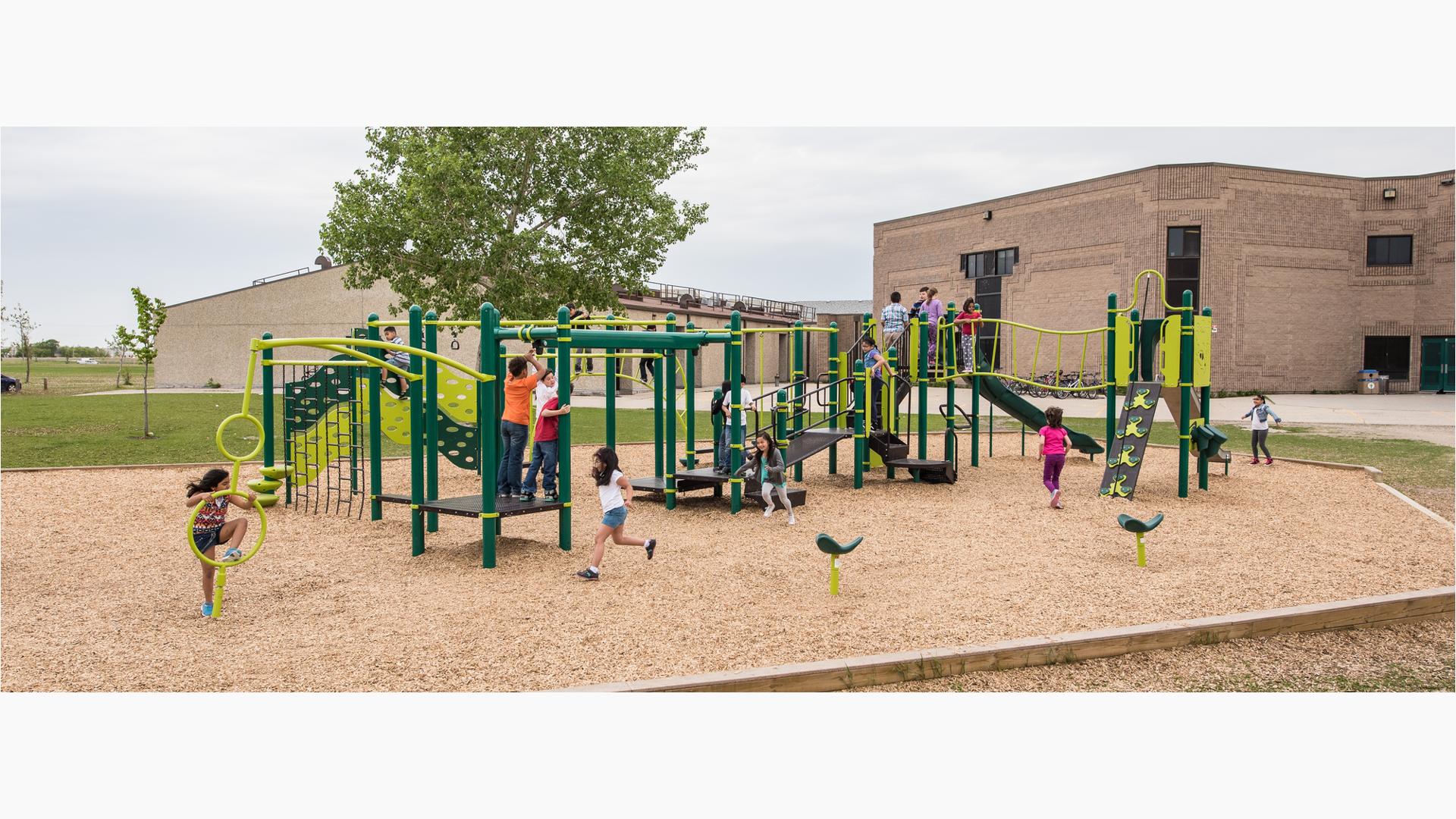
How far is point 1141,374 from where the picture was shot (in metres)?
13.5

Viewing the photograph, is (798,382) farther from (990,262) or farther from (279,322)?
(279,322)

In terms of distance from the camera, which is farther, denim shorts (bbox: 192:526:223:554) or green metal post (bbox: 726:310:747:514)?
green metal post (bbox: 726:310:747:514)

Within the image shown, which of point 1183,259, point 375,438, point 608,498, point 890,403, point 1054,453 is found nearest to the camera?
point 608,498

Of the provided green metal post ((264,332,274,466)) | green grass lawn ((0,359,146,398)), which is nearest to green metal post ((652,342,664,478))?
green metal post ((264,332,274,466))

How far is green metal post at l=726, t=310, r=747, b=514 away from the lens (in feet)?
35.9

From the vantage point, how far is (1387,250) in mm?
40906

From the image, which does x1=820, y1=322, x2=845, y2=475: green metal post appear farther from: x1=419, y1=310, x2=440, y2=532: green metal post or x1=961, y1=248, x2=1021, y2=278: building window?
x1=961, y1=248, x2=1021, y2=278: building window

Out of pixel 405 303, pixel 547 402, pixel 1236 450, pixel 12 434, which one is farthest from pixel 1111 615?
pixel 405 303

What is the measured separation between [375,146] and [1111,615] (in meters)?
28.8

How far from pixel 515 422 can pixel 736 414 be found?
278 cm

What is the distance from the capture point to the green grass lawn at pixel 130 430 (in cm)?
1666

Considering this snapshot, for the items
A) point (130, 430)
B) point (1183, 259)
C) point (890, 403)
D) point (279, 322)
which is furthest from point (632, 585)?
point (279, 322)

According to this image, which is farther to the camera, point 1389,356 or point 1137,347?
point 1389,356

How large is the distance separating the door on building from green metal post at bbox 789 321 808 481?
1538 inches
